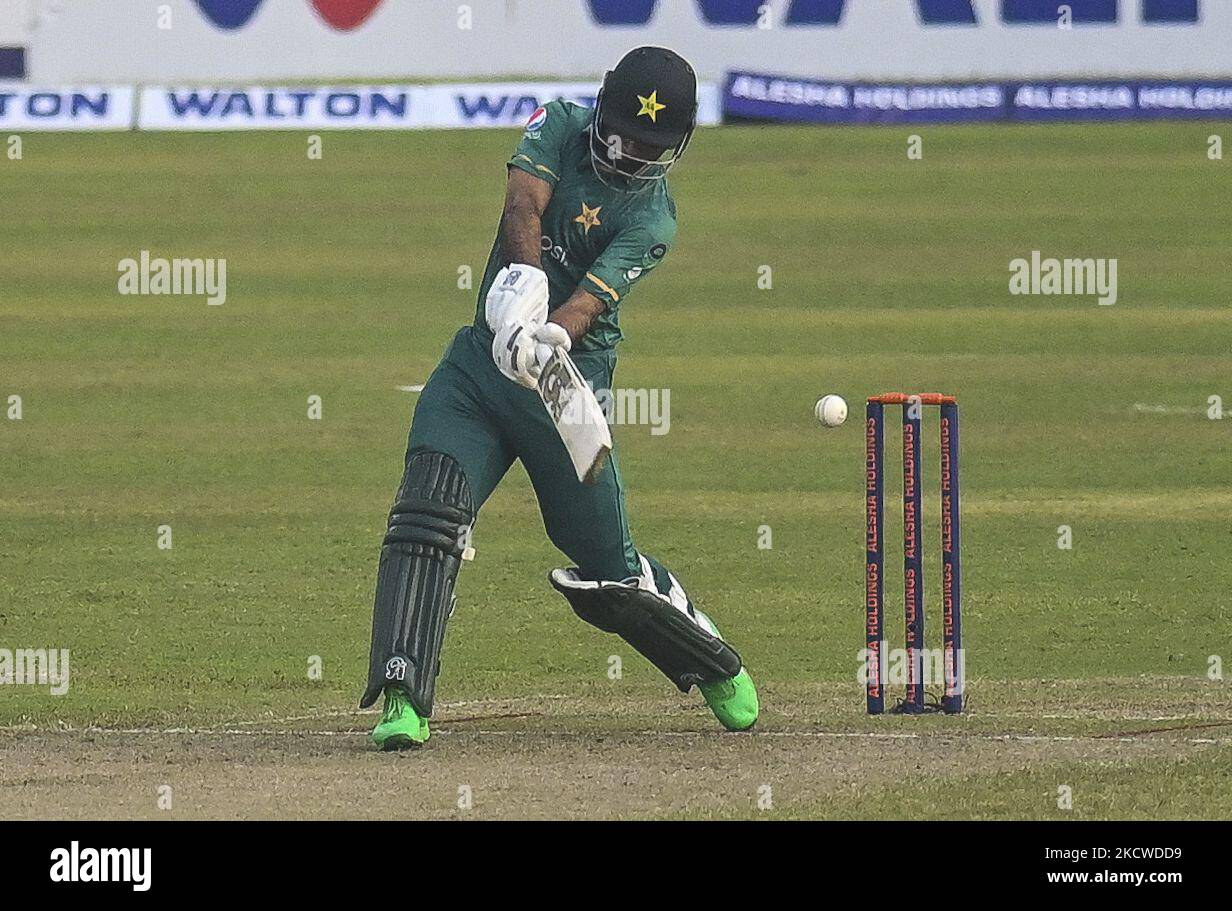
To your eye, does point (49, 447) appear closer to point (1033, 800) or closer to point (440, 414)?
point (440, 414)

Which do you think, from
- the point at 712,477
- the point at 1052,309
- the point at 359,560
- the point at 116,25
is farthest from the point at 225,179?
the point at 359,560

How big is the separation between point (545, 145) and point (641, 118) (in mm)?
319

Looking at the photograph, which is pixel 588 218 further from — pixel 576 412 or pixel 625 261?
pixel 576 412

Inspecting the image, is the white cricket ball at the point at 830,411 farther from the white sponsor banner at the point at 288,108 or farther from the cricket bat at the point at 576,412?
the white sponsor banner at the point at 288,108

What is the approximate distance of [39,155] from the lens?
30719mm

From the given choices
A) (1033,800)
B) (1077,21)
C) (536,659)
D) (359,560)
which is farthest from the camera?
(1077,21)

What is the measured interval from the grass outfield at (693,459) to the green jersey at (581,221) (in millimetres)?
1421

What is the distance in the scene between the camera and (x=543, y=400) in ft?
24.9

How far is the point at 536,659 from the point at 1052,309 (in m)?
13.3

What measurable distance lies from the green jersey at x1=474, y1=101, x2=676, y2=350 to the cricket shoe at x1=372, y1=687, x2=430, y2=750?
1148 millimetres
